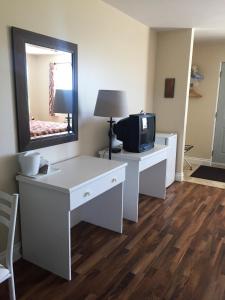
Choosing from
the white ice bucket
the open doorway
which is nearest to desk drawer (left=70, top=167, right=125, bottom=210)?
the white ice bucket

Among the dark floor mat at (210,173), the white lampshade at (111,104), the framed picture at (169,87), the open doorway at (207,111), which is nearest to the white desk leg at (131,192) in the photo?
the white lampshade at (111,104)

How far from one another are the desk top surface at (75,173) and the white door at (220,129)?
3.40m

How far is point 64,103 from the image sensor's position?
2.54m

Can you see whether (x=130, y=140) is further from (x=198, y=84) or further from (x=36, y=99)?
(x=198, y=84)

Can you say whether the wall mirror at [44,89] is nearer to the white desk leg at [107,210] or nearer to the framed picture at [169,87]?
the white desk leg at [107,210]

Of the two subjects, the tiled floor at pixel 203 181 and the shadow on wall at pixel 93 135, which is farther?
the tiled floor at pixel 203 181

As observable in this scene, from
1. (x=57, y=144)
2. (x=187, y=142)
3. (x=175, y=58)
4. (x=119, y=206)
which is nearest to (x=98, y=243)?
(x=119, y=206)

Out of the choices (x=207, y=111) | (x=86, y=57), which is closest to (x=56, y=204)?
(x=86, y=57)

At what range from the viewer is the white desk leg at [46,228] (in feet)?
6.46

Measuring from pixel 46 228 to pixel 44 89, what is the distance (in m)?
1.17

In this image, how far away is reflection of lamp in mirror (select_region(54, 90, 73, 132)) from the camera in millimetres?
2477

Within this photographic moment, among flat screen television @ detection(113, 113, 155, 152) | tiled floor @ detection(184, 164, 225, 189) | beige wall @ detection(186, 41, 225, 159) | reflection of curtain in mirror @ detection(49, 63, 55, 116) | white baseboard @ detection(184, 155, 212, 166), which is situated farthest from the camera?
white baseboard @ detection(184, 155, 212, 166)

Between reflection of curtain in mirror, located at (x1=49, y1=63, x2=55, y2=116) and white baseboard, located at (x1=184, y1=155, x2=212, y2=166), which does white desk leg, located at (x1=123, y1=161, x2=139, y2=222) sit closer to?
reflection of curtain in mirror, located at (x1=49, y1=63, x2=55, y2=116)

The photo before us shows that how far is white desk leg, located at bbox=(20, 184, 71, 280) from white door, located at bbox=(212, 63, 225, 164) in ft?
13.7
